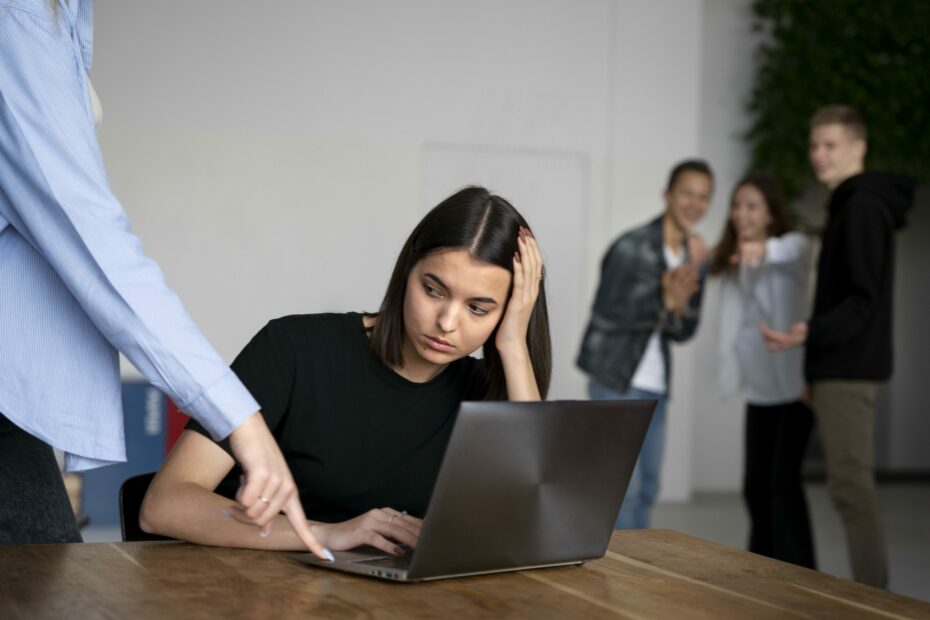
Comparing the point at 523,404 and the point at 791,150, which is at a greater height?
the point at 791,150

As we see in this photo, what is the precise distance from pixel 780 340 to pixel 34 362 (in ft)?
9.41

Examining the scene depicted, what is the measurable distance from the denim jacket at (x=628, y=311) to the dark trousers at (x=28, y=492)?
297 cm

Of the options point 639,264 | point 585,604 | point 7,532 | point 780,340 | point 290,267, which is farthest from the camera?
point 290,267

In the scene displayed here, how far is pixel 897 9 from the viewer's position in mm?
6918

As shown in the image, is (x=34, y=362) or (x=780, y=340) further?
(x=780, y=340)

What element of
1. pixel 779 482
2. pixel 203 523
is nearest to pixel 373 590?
pixel 203 523

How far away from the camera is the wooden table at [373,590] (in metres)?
1.22

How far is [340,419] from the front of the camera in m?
1.94

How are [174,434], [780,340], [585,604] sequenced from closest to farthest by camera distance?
[585,604]
[780,340]
[174,434]

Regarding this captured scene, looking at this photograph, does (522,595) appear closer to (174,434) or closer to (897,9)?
(174,434)

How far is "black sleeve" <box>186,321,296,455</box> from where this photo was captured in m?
1.88

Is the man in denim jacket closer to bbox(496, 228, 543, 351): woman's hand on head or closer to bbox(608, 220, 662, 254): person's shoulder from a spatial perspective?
bbox(608, 220, 662, 254): person's shoulder


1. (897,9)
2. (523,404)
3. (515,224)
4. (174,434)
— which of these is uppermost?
(897,9)

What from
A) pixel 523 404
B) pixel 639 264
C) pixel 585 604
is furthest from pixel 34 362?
pixel 639 264
